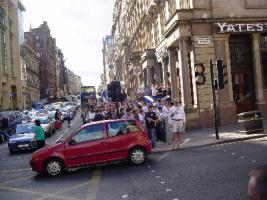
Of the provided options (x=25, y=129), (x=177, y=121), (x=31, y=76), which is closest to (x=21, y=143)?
(x=25, y=129)

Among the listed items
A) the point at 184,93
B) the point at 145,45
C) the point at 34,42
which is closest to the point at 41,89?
the point at 34,42

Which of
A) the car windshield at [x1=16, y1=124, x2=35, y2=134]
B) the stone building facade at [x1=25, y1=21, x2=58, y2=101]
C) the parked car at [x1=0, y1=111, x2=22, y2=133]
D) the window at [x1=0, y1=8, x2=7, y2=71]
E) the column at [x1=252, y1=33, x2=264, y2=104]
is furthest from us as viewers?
the stone building facade at [x1=25, y1=21, x2=58, y2=101]

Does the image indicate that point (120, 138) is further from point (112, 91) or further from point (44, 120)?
point (44, 120)

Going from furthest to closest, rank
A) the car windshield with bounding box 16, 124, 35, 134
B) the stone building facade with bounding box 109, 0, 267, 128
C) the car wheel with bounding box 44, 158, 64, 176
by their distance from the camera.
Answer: the stone building facade with bounding box 109, 0, 267, 128
the car windshield with bounding box 16, 124, 35, 134
the car wheel with bounding box 44, 158, 64, 176

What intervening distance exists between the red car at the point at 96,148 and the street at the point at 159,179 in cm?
32

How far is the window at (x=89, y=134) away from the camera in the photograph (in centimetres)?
1192

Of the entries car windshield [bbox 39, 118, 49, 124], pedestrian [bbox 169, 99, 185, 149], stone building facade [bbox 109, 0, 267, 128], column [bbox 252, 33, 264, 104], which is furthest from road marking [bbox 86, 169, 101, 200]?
car windshield [bbox 39, 118, 49, 124]

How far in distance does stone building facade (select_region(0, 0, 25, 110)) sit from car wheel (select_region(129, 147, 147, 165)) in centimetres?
5627

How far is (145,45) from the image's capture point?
4047 cm

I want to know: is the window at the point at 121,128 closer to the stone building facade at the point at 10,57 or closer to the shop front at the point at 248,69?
the shop front at the point at 248,69

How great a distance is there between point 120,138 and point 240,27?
12444 millimetres

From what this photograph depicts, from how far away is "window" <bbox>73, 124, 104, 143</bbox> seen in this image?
1192cm

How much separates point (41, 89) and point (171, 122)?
109396 mm

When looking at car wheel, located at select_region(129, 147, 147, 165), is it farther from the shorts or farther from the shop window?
the shop window
